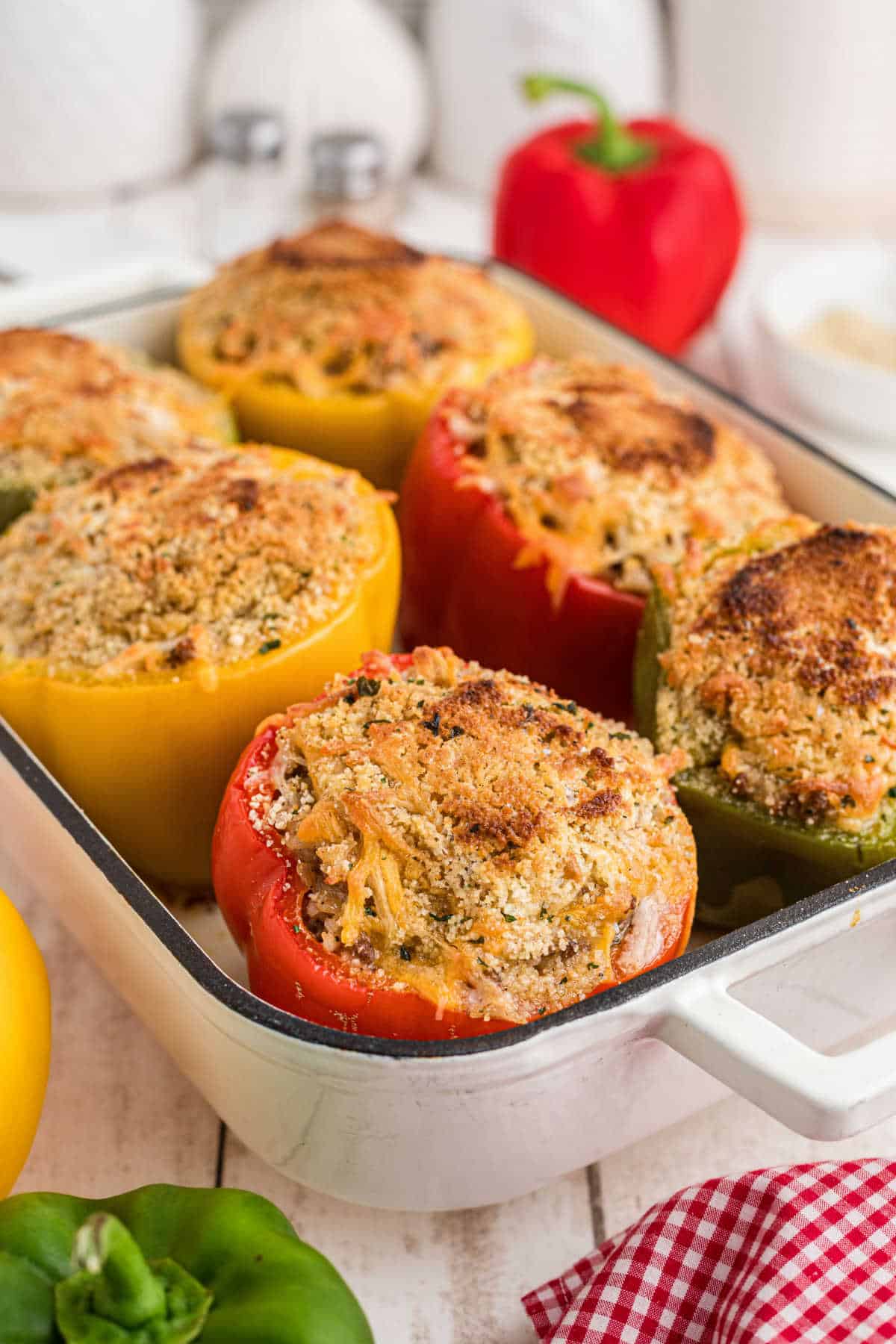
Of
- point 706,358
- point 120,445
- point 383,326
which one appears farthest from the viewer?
point 706,358

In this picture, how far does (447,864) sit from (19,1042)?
0.47m

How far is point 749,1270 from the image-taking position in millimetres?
1426

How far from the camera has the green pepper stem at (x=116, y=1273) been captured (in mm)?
1148

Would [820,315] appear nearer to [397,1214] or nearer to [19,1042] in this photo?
[397,1214]

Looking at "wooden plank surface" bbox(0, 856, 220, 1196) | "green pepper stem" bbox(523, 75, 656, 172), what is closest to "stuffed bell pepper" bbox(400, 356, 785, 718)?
"wooden plank surface" bbox(0, 856, 220, 1196)

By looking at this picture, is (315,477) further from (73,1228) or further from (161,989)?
(73,1228)

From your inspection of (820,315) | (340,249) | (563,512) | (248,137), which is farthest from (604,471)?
(248,137)

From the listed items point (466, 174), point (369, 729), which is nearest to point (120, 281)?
point (369, 729)

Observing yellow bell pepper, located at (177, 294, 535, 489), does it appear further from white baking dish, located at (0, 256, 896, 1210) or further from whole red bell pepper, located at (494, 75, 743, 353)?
whole red bell pepper, located at (494, 75, 743, 353)

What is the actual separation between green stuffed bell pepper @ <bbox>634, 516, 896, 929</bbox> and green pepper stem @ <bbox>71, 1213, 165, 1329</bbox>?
83 centimetres

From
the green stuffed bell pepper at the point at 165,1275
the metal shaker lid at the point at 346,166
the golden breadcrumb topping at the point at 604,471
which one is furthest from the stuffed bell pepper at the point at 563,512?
the metal shaker lid at the point at 346,166

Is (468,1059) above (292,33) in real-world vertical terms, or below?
below

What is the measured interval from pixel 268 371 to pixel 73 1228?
155cm

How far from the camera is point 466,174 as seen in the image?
189 inches
